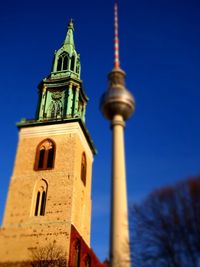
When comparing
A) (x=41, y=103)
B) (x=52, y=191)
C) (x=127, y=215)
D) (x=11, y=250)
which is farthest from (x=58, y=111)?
(x=127, y=215)

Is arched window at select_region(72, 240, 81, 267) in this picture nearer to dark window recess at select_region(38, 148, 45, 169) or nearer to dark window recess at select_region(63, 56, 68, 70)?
dark window recess at select_region(38, 148, 45, 169)

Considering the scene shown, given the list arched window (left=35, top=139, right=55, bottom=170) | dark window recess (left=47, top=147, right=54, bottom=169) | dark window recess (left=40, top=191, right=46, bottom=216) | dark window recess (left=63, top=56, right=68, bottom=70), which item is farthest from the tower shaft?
dark window recess (left=63, top=56, right=68, bottom=70)

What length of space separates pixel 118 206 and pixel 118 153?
334cm

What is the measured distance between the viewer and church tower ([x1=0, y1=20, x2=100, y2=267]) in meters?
32.9

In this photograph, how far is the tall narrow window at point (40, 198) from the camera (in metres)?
35.1

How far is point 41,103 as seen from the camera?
43.1m

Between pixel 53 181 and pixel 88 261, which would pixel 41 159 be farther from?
pixel 88 261

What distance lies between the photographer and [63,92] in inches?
1730

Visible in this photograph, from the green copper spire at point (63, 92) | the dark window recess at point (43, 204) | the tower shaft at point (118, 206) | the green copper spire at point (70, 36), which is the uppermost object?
the green copper spire at point (70, 36)

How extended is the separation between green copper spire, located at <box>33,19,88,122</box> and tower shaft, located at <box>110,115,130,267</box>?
655 inches

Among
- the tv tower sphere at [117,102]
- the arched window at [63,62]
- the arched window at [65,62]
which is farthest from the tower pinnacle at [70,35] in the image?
the tv tower sphere at [117,102]

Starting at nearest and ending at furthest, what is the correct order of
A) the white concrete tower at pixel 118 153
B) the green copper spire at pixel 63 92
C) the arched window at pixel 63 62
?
the white concrete tower at pixel 118 153 → the green copper spire at pixel 63 92 → the arched window at pixel 63 62

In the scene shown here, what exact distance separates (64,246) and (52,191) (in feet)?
18.8

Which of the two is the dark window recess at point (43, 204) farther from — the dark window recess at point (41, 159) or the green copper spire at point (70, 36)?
the green copper spire at point (70, 36)
